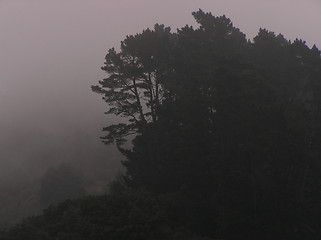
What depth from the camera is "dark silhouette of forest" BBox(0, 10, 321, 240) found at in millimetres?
17750

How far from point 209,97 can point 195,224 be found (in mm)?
6776

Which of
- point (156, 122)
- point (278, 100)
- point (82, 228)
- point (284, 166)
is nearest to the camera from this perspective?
point (82, 228)

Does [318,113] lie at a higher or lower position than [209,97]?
lower

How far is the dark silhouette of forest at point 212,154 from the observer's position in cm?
1775

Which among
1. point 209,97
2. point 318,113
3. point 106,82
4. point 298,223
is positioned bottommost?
point 298,223

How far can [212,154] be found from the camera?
2192 centimetres

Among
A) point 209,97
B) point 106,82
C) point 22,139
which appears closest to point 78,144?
point 22,139

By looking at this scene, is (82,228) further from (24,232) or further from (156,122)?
(156,122)

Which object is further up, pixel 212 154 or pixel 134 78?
pixel 134 78

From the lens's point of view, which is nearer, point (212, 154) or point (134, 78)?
point (212, 154)

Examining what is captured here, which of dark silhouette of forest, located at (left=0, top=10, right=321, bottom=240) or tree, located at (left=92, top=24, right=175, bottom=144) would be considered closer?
dark silhouette of forest, located at (left=0, top=10, right=321, bottom=240)

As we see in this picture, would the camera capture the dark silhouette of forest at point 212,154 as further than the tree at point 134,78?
No

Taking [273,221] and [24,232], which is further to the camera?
[273,221]

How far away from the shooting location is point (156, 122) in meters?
28.9
